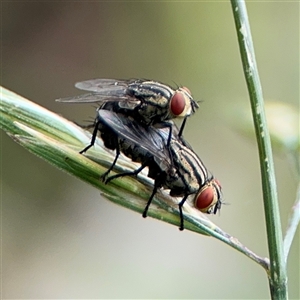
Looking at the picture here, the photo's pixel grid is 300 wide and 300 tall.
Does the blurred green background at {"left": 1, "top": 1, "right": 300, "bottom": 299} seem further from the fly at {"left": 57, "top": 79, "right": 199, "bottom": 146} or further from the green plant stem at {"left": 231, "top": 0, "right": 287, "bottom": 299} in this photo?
the green plant stem at {"left": 231, "top": 0, "right": 287, "bottom": 299}

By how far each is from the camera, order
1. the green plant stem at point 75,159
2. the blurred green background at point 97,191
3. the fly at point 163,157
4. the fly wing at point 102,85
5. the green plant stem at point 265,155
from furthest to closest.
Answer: the blurred green background at point 97,191 < the fly wing at point 102,85 < the fly at point 163,157 < the green plant stem at point 75,159 < the green plant stem at point 265,155

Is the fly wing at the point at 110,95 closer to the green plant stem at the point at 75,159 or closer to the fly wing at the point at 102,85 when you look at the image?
the fly wing at the point at 102,85

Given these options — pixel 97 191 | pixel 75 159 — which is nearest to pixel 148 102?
pixel 75 159

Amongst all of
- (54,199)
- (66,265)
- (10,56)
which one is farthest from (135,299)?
(10,56)

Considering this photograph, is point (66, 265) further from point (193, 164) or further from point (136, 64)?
point (193, 164)

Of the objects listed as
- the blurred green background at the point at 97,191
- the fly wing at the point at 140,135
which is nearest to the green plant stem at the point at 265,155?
the fly wing at the point at 140,135

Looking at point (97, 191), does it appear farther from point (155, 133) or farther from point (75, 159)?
point (75, 159)
